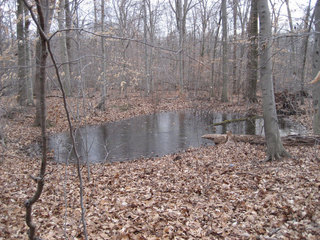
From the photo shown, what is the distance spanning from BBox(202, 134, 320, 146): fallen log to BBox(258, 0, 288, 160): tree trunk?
123 cm

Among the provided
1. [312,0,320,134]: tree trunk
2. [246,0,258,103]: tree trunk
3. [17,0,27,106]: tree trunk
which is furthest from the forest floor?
[246,0,258,103]: tree trunk

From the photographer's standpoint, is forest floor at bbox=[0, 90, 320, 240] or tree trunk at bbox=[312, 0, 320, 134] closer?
forest floor at bbox=[0, 90, 320, 240]

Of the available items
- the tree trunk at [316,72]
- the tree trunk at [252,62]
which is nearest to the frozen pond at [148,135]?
the tree trunk at [252,62]

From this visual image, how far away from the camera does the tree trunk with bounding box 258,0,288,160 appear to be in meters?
5.74

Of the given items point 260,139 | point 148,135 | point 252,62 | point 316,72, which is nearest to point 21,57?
point 148,135

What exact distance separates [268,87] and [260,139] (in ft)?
12.3

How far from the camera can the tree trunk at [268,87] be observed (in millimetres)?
5742

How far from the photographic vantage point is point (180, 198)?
503 centimetres

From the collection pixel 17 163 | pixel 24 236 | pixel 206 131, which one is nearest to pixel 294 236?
pixel 24 236

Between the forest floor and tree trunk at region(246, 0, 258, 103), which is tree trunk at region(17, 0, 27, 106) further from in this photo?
tree trunk at region(246, 0, 258, 103)

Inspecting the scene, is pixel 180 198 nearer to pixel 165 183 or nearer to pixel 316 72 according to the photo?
pixel 165 183

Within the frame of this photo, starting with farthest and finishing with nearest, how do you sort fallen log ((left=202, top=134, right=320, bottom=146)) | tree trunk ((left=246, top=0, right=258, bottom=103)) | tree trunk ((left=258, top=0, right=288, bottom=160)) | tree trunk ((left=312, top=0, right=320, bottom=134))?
tree trunk ((left=246, top=0, right=258, bottom=103)) → fallen log ((left=202, top=134, right=320, bottom=146)) → tree trunk ((left=312, top=0, right=320, bottom=134)) → tree trunk ((left=258, top=0, right=288, bottom=160))

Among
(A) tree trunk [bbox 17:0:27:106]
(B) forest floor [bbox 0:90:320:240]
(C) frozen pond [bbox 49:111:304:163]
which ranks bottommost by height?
(B) forest floor [bbox 0:90:320:240]

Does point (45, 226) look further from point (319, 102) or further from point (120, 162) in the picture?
point (319, 102)
